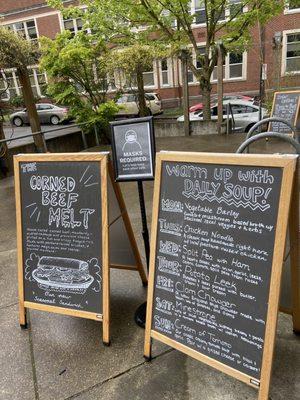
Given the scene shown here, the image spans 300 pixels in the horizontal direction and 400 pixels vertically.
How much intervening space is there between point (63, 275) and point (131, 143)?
1.09 metres

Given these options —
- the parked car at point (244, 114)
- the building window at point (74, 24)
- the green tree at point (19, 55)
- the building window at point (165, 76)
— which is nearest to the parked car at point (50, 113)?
the building window at point (165, 76)

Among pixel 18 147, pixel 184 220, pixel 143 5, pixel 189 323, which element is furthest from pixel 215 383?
pixel 143 5

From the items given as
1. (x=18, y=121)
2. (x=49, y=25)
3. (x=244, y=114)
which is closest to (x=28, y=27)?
(x=49, y=25)

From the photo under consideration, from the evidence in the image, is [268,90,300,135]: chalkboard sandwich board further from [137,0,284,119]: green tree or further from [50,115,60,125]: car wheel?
[50,115,60,125]: car wheel

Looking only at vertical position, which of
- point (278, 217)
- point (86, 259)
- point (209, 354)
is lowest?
point (209, 354)

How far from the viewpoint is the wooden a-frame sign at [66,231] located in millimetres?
2291

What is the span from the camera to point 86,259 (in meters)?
2.37

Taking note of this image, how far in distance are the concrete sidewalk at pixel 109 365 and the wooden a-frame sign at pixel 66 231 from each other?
→ 0.59 ft

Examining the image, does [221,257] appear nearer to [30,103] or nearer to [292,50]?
[30,103]

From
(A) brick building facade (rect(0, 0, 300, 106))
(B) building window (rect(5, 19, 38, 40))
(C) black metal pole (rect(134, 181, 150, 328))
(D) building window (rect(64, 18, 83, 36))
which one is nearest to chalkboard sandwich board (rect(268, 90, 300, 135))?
(C) black metal pole (rect(134, 181, 150, 328))

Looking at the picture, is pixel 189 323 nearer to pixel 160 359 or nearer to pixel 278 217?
pixel 160 359

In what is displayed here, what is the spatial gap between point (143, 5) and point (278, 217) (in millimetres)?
9566

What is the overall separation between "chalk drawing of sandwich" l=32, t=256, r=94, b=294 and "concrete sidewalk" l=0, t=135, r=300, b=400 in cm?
41

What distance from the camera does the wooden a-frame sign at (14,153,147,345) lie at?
229 cm
